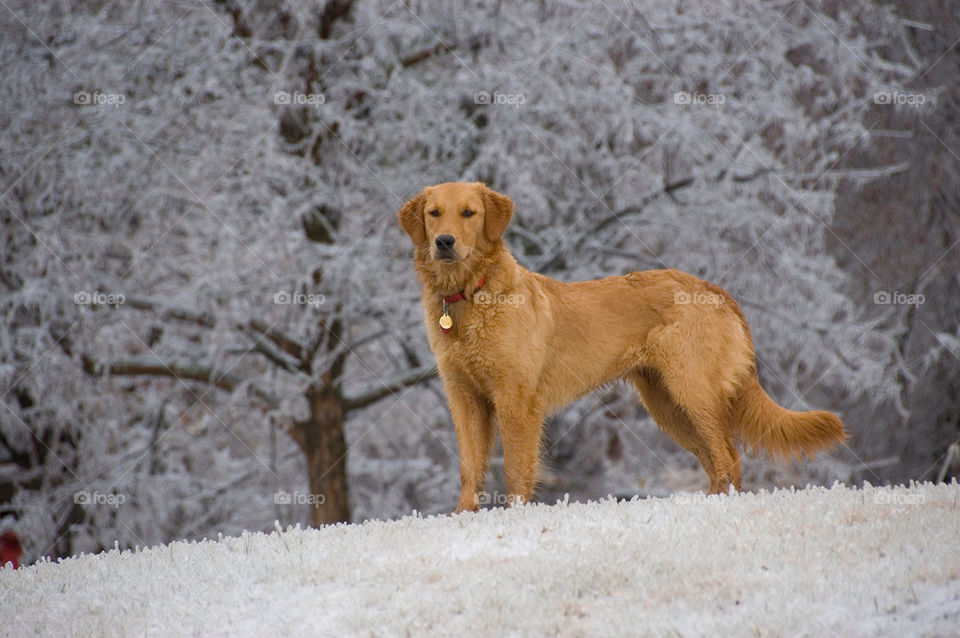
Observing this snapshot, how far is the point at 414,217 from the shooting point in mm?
5770

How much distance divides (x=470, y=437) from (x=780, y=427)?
196cm

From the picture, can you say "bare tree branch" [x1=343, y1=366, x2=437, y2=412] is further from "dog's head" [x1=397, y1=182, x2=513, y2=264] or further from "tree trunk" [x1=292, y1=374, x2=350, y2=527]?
"dog's head" [x1=397, y1=182, x2=513, y2=264]

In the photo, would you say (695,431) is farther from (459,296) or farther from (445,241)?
(445,241)

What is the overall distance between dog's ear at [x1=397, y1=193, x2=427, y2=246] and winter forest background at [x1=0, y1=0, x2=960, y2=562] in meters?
3.13

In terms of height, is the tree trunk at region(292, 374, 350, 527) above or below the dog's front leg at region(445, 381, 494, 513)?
below

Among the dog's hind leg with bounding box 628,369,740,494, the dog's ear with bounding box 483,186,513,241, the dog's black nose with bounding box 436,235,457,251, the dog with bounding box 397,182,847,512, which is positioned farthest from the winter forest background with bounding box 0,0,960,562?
the dog's black nose with bounding box 436,235,457,251

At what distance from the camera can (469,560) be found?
13.4 feet

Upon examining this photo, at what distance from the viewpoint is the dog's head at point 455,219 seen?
17.9 feet

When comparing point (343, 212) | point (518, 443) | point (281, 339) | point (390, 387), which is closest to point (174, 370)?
point (281, 339)

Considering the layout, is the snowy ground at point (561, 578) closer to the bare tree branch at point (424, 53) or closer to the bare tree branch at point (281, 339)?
the bare tree branch at point (281, 339)

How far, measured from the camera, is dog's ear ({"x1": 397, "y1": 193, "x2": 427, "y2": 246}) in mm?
5754

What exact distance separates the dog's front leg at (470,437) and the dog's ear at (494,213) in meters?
0.93

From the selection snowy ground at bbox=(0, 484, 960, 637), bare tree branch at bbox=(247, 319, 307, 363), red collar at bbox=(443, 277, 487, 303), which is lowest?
snowy ground at bbox=(0, 484, 960, 637)

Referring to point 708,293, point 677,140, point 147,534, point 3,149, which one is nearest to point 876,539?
point 708,293
